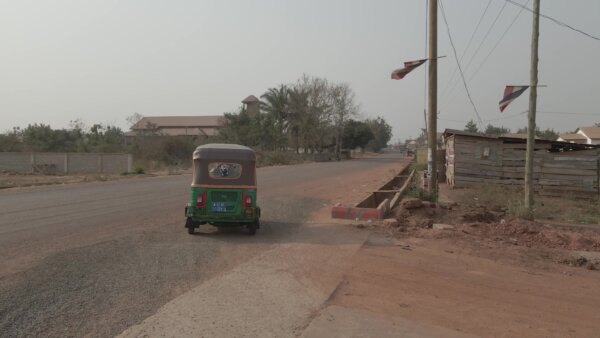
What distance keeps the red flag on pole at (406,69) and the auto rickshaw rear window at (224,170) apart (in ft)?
22.9

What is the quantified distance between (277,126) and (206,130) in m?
62.3

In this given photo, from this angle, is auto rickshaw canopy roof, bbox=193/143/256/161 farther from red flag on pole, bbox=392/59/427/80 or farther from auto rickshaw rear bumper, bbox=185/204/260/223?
red flag on pole, bbox=392/59/427/80

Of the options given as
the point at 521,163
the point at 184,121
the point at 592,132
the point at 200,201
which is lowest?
the point at 200,201

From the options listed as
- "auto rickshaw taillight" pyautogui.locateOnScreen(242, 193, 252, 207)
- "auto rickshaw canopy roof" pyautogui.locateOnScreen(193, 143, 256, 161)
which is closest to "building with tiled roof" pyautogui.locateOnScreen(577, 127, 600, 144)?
"auto rickshaw canopy roof" pyautogui.locateOnScreen(193, 143, 256, 161)

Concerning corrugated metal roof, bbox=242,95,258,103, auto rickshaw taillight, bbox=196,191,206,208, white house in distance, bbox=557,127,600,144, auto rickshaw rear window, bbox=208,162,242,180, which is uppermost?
corrugated metal roof, bbox=242,95,258,103

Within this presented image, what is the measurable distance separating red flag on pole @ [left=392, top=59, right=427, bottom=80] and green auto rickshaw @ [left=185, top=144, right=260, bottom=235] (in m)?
6.73

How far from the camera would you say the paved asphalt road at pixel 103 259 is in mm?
5160

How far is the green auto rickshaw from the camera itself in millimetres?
9969

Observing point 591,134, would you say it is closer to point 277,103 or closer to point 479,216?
point 277,103

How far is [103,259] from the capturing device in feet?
25.2

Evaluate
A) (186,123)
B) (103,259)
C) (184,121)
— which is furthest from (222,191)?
(184,121)

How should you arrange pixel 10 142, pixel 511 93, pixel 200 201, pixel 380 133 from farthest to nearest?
pixel 380 133 → pixel 10 142 → pixel 511 93 → pixel 200 201

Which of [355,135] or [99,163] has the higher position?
[355,135]

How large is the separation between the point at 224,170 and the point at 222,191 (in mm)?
479
